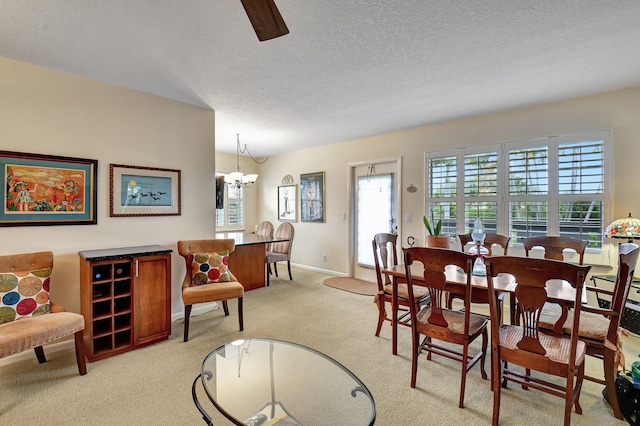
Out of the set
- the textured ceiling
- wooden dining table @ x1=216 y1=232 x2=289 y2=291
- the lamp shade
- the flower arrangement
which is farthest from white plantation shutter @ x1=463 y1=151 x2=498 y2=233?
wooden dining table @ x1=216 y1=232 x2=289 y2=291

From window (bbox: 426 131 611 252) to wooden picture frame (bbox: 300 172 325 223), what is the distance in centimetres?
210

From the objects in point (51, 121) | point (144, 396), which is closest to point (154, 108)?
point (51, 121)

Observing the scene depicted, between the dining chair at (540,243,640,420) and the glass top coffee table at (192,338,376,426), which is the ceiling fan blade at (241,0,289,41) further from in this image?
the dining chair at (540,243,640,420)

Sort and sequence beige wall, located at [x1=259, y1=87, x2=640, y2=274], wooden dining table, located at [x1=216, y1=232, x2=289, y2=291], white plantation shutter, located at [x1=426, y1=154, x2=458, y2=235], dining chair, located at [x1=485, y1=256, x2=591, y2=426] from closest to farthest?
dining chair, located at [x1=485, y1=256, x2=591, y2=426], beige wall, located at [x1=259, y1=87, x2=640, y2=274], white plantation shutter, located at [x1=426, y1=154, x2=458, y2=235], wooden dining table, located at [x1=216, y1=232, x2=289, y2=291]

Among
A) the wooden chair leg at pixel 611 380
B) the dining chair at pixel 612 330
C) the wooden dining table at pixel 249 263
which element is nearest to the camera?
the dining chair at pixel 612 330

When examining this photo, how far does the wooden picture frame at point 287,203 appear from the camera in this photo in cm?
618

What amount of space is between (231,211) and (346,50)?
483 cm

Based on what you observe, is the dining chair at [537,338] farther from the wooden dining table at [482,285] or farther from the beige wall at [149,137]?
the beige wall at [149,137]

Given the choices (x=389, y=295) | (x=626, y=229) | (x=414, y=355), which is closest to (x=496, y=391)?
(x=414, y=355)

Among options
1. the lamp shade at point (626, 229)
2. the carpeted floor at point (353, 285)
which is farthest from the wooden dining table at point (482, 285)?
the carpeted floor at point (353, 285)

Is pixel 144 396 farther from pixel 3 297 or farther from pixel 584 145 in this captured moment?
pixel 584 145

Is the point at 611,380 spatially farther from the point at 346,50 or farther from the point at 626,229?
the point at 346,50

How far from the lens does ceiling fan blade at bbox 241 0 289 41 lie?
1312mm

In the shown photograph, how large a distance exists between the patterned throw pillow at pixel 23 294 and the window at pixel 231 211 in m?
3.79
